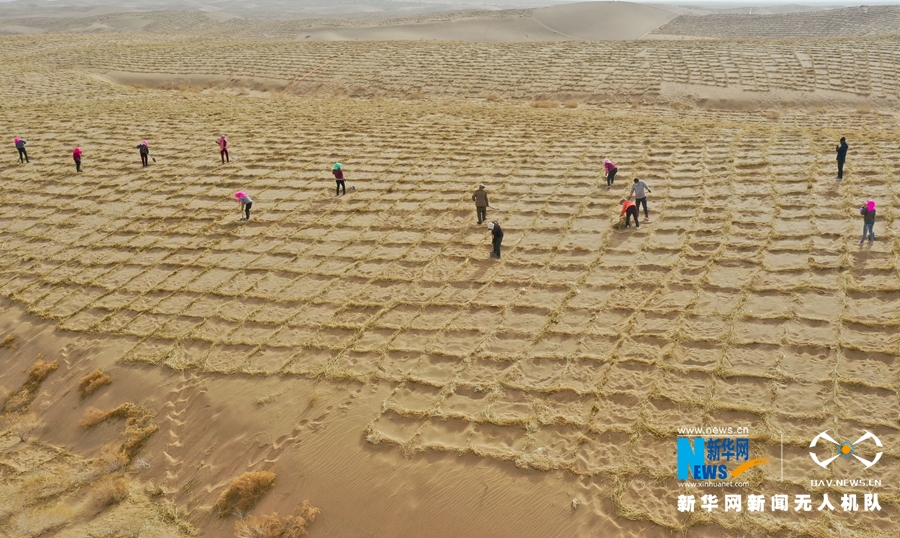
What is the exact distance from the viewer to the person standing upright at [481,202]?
42.2 feet

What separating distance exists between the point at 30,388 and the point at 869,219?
15276 mm

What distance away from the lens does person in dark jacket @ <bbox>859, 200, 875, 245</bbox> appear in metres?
10.7

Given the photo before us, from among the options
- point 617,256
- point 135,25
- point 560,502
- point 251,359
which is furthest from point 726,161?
point 135,25

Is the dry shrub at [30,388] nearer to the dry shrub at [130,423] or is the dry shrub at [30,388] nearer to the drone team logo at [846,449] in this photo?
the dry shrub at [130,423]

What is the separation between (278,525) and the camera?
7.36 meters

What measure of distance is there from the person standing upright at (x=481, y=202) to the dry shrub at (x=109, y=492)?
832cm

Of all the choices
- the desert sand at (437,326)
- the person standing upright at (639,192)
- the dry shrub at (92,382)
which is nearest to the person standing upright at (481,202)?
the desert sand at (437,326)

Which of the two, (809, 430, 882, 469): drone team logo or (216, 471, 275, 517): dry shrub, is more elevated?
(809, 430, 882, 469): drone team logo

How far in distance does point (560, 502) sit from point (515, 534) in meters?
0.67

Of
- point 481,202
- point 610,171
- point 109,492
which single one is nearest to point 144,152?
point 481,202

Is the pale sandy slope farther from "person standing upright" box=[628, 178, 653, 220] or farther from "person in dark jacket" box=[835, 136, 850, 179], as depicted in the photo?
"person standing upright" box=[628, 178, 653, 220]

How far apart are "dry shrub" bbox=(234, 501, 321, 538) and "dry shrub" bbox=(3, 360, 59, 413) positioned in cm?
524

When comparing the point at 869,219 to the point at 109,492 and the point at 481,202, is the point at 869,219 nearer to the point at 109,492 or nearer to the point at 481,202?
the point at 481,202

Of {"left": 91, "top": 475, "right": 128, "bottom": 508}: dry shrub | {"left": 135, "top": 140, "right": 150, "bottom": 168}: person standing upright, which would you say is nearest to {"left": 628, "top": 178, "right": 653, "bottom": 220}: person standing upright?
{"left": 91, "top": 475, "right": 128, "bottom": 508}: dry shrub
